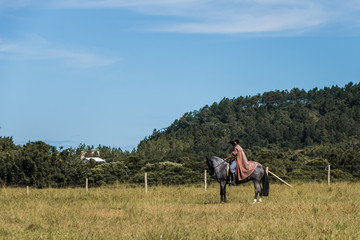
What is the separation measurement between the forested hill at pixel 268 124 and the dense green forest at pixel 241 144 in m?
0.20

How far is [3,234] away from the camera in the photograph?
32.8 feet

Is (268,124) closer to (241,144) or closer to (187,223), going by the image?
(241,144)

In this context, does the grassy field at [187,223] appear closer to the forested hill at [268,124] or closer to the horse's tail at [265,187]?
the horse's tail at [265,187]

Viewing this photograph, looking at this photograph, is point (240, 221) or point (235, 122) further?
point (235, 122)

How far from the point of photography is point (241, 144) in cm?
12538

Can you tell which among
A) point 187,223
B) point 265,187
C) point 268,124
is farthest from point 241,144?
point 187,223

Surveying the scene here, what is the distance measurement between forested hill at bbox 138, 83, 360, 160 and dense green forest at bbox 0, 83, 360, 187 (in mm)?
205

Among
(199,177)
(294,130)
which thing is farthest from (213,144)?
(199,177)

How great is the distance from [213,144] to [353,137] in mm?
30318

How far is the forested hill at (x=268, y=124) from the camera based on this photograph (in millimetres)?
112062

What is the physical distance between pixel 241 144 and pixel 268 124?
31.2 ft

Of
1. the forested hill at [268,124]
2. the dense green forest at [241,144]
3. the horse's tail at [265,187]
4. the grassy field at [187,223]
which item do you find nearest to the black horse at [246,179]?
the horse's tail at [265,187]

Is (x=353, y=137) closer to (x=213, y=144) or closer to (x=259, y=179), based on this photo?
(x=213, y=144)

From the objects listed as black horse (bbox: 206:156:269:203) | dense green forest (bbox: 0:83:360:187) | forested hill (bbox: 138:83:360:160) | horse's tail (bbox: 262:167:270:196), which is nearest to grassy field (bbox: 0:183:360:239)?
black horse (bbox: 206:156:269:203)
